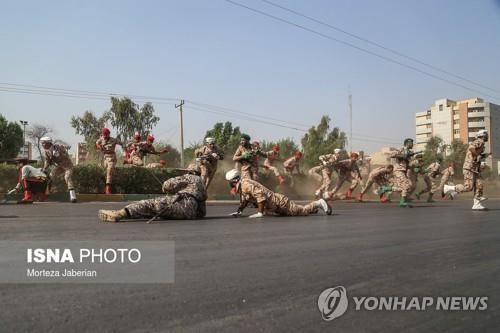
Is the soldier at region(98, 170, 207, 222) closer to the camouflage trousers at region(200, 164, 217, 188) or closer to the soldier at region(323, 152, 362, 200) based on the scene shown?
the camouflage trousers at region(200, 164, 217, 188)

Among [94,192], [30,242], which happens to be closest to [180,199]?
[30,242]

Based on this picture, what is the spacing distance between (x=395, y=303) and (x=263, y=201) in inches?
232

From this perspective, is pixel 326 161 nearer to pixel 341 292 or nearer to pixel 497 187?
pixel 341 292

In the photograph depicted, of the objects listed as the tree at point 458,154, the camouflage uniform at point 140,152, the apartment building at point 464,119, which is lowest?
the camouflage uniform at point 140,152

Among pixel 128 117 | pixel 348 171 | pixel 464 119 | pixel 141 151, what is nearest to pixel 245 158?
pixel 141 151

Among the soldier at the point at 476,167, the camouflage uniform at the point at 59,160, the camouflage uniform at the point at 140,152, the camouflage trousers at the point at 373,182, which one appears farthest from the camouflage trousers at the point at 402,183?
the camouflage uniform at the point at 59,160

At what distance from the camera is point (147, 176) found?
55.5 ft

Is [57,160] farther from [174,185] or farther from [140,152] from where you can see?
[174,185]

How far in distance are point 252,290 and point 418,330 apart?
4.02ft

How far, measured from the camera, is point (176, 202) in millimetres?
8281

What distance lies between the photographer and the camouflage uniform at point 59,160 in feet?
43.4

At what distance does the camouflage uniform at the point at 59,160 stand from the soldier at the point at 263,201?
594 cm

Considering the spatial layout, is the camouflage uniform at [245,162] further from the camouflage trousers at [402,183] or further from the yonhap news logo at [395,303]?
the yonhap news logo at [395,303]

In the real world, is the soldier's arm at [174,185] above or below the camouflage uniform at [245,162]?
below
